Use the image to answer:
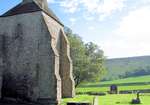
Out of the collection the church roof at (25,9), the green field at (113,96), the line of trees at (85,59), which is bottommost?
the green field at (113,96)

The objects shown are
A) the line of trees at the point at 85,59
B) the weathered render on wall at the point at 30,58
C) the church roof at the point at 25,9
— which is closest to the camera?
the weathered render on wall at the point at 30,58

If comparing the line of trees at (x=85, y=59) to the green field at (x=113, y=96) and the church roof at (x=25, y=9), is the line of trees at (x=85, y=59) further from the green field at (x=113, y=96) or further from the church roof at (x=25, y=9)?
the church roof at (x=25, y=9)

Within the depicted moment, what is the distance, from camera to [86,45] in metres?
60.2

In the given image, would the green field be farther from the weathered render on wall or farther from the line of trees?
the line of trees

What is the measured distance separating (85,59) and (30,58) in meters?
23.4

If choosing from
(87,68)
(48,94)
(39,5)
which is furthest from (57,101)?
(87,68)

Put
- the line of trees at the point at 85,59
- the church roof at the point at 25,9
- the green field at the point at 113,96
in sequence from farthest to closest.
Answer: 1. the line of trees at the point at 85,59
2. the church roof at the point at 25,9
3. the green field at the point at 113,96

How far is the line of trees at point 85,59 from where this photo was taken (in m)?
55.0

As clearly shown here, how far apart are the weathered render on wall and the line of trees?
1759 cm

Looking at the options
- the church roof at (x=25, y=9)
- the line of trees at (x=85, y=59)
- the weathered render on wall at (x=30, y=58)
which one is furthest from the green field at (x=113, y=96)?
the church roof at (x=25, y=9)

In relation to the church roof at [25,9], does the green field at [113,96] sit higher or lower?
lower

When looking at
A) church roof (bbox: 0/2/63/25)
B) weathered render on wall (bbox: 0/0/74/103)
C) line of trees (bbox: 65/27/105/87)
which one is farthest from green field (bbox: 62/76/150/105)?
church roof (bbox: 0/2/63/25)

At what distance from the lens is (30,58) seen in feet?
112

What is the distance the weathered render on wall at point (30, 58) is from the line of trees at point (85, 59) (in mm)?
17587
